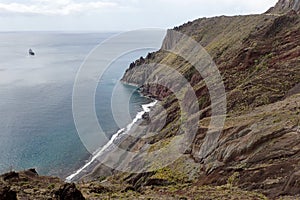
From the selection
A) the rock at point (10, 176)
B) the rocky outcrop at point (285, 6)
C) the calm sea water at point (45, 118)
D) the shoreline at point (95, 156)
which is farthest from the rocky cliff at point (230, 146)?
the rocky outcrop at point (285, 6)

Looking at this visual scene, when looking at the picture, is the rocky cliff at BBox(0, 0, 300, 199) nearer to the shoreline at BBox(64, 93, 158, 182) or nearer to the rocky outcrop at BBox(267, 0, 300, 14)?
the shoreline at BBox(64, 93, 158, 182)

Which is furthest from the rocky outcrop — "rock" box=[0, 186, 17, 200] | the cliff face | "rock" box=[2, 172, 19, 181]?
"rock" box=[0, 186, 17, 200]

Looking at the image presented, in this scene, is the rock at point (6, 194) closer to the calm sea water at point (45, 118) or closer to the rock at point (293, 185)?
the rock at point (293, 185)

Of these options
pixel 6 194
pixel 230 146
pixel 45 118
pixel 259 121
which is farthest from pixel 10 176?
pixel 45 118

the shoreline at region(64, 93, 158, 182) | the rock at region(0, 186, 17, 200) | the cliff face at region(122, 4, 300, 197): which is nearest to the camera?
the rock at region(0, 186, 17, 200)

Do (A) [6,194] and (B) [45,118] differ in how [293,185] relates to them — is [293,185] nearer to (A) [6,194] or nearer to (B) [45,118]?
(A) [6,194]

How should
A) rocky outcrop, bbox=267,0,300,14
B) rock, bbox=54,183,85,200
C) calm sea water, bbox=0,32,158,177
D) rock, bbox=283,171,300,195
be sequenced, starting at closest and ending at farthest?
rock, bbox=283,171,300,195 → rock, bbox=54,183,85,200 → calm sea water, bbox=0,32,158,177 → rocky outcrop, bbox=267,0,300,14

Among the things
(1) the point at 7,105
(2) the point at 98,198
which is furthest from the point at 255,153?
(1) the point at 7,105

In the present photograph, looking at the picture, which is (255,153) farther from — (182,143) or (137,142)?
(137,142)

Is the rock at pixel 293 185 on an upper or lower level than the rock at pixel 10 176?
upper

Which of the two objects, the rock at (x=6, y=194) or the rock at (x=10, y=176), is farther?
the rock at (x=10, y=176)

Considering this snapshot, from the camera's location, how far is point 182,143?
3092cm

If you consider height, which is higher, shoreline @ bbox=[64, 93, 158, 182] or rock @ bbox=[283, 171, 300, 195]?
rock @ bbox=[283, 171, 300, 195]

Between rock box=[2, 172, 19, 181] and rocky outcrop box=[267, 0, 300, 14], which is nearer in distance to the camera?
rock box=[2, 172, 19, 181]
